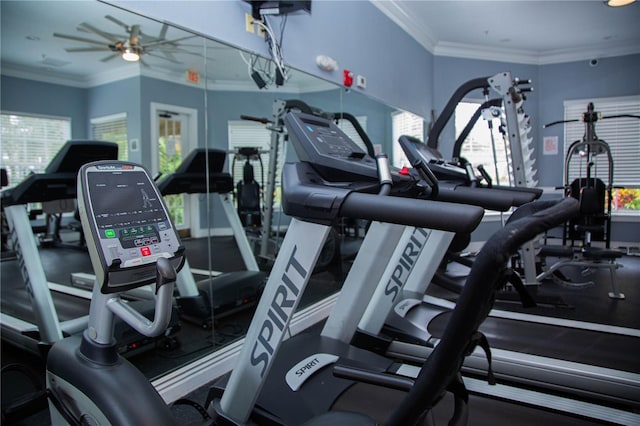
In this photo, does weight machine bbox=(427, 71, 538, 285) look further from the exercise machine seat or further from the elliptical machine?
the elliptical machine

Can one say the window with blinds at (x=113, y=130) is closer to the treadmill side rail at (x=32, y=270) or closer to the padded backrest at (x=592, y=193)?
the treadmill side rail at (x=32, y=270)

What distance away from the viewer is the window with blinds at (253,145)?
289 cm

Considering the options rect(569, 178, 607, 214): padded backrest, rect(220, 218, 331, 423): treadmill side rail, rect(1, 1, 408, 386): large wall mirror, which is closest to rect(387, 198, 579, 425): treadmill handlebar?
rect(220, 218, 331, 423): treadmill side rail

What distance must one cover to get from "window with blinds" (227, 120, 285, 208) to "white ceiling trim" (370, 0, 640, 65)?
264 centimetres

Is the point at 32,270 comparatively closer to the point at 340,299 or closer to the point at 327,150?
the point at 340,299

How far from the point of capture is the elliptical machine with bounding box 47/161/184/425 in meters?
1.08

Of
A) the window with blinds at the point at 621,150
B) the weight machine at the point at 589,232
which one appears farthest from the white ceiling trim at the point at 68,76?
the window with blinds at the point at 621,150

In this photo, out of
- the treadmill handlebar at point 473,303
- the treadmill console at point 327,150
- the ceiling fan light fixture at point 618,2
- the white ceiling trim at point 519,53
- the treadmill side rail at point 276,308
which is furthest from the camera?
the white ceiling trim at point 519,53

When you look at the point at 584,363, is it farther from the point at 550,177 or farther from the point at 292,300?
the point at 550,177

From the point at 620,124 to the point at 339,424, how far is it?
19.7 feet

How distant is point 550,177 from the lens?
5906 mm

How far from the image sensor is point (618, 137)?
17.3ft

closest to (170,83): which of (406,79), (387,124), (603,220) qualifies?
(387,124)

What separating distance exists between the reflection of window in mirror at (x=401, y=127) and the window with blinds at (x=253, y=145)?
1686 mm
